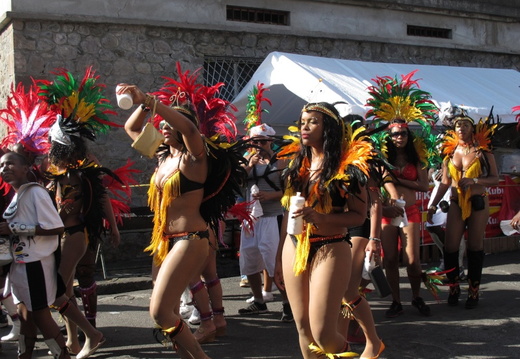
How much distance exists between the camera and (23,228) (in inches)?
193

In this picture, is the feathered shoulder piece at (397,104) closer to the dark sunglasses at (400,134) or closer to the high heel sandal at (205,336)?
the dark sunglasses at (400,134)

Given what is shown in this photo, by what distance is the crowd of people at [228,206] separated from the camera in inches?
171

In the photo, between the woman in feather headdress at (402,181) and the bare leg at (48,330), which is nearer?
the bare leg at (48,330)

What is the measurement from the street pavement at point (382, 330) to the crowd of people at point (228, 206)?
0.63ft

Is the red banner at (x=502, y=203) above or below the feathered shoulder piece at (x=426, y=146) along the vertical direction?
below

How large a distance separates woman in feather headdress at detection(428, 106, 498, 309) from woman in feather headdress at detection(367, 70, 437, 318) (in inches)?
18.7

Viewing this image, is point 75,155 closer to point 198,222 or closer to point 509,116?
point 198,222

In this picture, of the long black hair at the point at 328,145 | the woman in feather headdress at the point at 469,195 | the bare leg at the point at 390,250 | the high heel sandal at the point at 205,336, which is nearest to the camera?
the long black hair at the point at 328,145

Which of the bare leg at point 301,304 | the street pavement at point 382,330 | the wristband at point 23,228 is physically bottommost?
the street pavement at point 382,330

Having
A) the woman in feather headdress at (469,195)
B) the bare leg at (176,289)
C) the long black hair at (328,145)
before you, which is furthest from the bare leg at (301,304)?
the woman in feather headdress at (469,195)

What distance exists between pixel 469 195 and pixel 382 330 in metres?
1.78

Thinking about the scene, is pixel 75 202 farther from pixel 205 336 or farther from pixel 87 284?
pixel 205 336

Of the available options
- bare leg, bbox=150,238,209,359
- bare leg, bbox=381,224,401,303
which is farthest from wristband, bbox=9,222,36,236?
bare leg, bbox=381,224,401,303

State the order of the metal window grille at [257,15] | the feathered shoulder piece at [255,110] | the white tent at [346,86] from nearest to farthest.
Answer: the feathered shoulder piece at [255,110] → the white tent at [346,86] → the metal window grille at [257,15]
